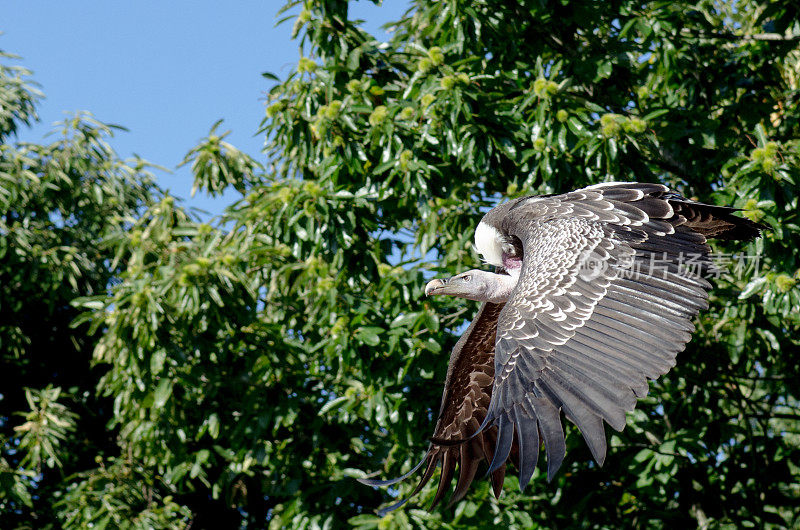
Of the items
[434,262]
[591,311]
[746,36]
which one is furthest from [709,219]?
[746,36]

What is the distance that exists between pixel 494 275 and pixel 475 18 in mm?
2015

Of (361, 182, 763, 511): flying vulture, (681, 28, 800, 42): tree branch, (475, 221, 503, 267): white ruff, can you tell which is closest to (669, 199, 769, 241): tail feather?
(361, 182, 763, 511): flying vulture

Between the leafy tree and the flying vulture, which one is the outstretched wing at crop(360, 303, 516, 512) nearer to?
the flying vulture

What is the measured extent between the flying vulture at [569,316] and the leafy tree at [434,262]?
3.61 feet

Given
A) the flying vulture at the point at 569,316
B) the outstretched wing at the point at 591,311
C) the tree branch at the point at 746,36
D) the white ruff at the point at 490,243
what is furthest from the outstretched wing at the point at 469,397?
the tree branch at the point at 746,36

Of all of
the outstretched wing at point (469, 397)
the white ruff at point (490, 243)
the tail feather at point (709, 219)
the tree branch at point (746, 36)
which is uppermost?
the tree branch at point (746, 36)

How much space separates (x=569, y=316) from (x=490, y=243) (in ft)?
3.47

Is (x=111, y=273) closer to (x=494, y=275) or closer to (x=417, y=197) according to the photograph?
(x=417, y=197)

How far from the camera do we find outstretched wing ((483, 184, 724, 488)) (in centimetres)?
315

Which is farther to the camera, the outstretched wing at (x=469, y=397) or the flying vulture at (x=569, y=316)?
the outstretched wing at (x=469, y=397)

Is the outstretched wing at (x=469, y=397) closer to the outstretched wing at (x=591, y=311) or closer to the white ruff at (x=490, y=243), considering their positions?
the white ruff at (x=490, y=243)

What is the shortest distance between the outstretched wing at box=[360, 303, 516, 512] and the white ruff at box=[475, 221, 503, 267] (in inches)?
10.4

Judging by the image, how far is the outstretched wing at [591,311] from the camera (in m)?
3.15

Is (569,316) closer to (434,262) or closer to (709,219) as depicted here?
(709,219)
